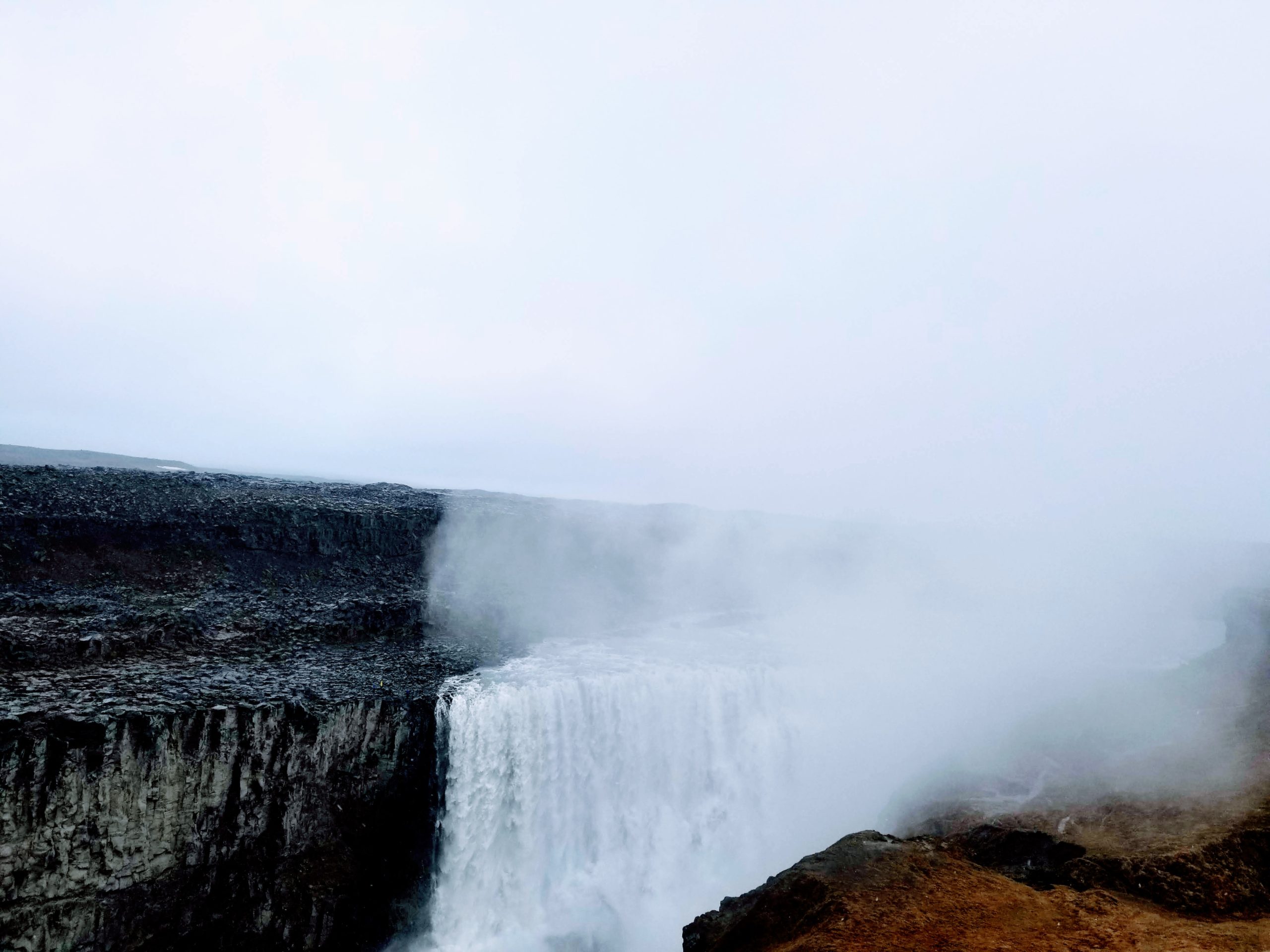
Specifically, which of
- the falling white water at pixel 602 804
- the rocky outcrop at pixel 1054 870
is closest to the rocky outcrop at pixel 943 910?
the rocky outcrop at pixel 1054 870

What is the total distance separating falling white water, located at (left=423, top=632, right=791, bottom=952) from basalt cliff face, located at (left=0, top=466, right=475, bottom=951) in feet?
4.69

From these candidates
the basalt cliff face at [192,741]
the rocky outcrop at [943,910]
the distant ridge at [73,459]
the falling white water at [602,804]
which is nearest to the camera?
the rocky outcrop at [943,910]

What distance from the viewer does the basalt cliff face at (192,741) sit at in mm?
13320

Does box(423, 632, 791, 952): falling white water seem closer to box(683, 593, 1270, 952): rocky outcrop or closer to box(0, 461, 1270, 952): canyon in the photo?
box(0, 461, 1270, 952): canyon

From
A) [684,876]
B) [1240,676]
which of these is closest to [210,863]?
[684,876]

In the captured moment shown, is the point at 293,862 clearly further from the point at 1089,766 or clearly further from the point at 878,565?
the point at 878,565

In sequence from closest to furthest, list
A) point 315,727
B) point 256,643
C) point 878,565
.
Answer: point 315,727, point 256,643, point 878,565

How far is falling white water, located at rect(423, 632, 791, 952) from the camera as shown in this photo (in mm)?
16875

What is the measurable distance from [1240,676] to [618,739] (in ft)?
74.6

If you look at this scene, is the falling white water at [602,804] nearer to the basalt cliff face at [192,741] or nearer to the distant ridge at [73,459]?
the basalt cliff face at [192,741]

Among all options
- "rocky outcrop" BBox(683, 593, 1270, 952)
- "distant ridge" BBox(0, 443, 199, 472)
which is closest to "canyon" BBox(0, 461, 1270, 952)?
"rocky outcrop" BBox(683, 593, 1270, 952)

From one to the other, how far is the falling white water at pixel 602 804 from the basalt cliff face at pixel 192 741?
1428mm

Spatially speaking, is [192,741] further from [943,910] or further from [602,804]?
[943,910]

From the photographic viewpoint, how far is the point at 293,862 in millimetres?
15578
